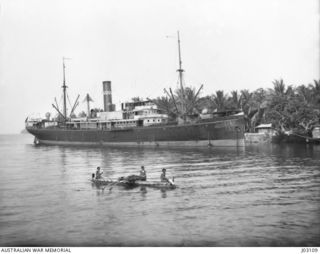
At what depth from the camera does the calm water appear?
637 inches

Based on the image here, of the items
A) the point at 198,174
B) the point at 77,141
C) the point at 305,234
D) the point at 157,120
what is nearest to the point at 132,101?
the point at 157,120

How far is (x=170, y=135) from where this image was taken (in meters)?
65.8

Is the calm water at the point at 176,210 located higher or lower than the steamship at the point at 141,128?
lower

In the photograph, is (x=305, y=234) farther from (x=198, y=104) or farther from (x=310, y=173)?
(x=198, y=104)

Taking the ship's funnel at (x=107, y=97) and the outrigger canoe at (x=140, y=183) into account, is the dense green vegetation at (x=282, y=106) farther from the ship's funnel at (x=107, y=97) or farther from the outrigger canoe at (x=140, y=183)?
the outrigger canoe at (x=140, y=183)

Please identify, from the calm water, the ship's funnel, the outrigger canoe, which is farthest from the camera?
the ship's funnel

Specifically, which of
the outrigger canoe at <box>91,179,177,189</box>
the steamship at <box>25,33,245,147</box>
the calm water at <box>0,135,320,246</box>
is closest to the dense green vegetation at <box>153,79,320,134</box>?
the steamship at <box>25,33,245,147</box>

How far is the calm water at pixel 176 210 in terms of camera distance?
16.2m

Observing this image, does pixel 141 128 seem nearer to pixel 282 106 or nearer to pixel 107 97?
pixel 107 97

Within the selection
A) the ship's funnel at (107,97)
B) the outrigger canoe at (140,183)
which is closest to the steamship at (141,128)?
the ship's funnel at (107,97)

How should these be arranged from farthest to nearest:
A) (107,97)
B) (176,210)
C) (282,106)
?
1. (107,97)
2. (282,106)
3. (176,210)

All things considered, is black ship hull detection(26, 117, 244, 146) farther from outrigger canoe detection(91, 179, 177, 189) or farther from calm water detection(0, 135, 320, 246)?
outrigger canoe detection(91, 179, 177, 189)

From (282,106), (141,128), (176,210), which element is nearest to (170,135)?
(141,128)

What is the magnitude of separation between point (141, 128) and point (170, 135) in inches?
266
